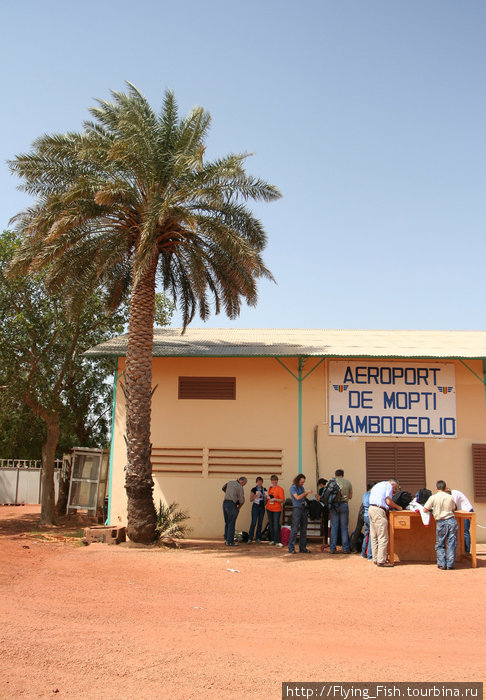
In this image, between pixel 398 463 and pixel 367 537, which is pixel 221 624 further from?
pixel 398 463

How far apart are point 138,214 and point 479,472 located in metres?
10.9

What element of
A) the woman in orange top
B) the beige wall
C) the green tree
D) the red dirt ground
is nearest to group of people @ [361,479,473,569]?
the red dirt ground

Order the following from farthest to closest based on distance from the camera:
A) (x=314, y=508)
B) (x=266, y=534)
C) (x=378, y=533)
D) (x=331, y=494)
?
(x=266, y=534)
(x=314, y=508)
(x=331, y=494)
(x=378, y=533)

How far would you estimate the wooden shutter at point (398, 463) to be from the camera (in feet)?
54.8

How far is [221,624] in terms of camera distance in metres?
7.64

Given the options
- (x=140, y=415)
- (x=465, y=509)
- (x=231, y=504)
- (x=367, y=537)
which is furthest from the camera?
(x=231, y=504)

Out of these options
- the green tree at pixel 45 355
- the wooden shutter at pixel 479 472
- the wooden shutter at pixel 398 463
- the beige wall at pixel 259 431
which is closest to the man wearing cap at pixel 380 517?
the beige wall at pixel 259 431

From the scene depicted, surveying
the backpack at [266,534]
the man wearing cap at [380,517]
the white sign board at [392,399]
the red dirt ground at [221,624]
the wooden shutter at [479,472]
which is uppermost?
the white sign board at [392,399]

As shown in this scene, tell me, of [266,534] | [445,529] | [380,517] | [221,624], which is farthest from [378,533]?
[221,624]

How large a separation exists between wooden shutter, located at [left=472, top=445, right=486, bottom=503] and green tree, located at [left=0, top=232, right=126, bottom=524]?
11886mm

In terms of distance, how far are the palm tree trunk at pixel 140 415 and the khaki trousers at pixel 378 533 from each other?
4.80 metres

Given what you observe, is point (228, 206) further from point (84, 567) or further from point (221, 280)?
point (84, 567)

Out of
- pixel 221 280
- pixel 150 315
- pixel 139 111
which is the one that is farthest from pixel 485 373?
pixel 139 111

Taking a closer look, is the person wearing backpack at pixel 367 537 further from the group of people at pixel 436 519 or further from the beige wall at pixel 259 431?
the beige wall at pixel 259 431
